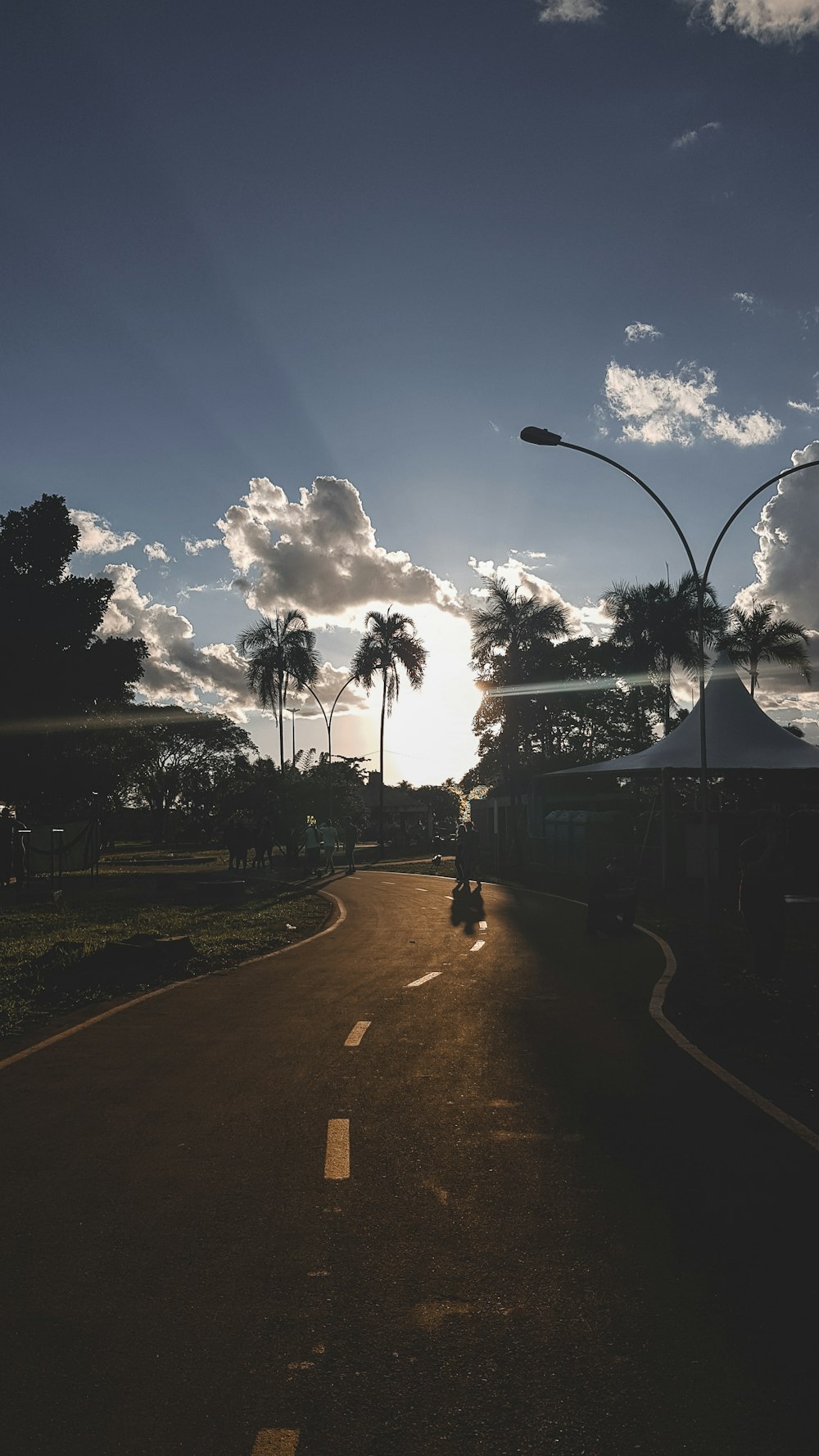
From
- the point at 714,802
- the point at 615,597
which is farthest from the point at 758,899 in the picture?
the point at 615,597

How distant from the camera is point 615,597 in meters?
54.4

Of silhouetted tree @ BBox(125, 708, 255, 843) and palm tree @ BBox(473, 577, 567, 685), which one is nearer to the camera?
palm tree @ BBox(473, 577, 567, 685)

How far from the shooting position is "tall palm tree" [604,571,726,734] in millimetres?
52656

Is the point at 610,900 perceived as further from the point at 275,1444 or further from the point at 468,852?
the point at 275,1444

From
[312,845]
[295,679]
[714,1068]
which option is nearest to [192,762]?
[295,679]

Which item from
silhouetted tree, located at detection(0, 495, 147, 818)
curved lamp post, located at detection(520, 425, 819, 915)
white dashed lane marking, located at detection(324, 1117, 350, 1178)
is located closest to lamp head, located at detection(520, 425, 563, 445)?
curved lamp post, located at detection(520, 425, 819, 915)

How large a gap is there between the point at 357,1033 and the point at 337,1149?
11.8 feet

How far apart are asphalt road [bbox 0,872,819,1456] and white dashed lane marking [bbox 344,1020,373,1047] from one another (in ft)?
0.71

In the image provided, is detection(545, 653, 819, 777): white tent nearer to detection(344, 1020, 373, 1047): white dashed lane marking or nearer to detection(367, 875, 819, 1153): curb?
detection(367, 875, 819, 1153): curb

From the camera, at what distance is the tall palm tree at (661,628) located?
52656 mm

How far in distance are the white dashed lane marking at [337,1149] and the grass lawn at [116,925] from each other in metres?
4.91

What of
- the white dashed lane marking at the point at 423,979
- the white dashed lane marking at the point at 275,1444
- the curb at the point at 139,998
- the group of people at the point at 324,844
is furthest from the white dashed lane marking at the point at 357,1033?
the group of people at the point at 324,844

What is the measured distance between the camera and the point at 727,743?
3067cm

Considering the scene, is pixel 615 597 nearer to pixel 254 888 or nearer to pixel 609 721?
pixel 609 721
